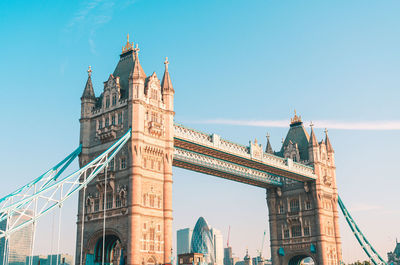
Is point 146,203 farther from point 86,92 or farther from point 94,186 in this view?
point 86,92

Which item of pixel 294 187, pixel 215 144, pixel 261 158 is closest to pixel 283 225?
pixel 294 187

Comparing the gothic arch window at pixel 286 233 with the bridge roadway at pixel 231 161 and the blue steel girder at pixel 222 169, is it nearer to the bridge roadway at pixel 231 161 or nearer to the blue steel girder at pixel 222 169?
the blue steel girder at pixel 222 169

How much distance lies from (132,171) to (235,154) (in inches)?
903

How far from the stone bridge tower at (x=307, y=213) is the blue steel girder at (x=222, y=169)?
15.0ft

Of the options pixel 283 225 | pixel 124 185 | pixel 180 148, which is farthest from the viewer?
pixel 283 225

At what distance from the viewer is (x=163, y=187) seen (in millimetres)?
67188

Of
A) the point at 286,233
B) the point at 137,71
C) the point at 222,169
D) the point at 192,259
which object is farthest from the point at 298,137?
the point at 137,71

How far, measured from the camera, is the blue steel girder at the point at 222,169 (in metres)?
76.7

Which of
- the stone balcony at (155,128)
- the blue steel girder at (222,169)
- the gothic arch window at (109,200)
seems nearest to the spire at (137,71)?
the stone balcony at (155,128)

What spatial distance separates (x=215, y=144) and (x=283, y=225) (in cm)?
3061

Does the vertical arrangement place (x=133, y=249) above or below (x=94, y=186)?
below

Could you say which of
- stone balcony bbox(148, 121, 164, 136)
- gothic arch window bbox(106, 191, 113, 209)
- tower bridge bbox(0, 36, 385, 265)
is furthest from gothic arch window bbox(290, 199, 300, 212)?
gothic arch window bbox(106, 191, 113, 209)

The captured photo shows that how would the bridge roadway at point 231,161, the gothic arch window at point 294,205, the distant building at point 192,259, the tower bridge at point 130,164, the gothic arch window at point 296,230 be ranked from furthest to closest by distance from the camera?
the gothic arch window at point 294,205, the gothic arch window at point 296,230, the bridge roadway at point 231,161, the distant building at point 192,259, the tower bridge at point 130,164

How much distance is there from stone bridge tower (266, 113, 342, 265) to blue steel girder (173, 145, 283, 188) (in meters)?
4.56
